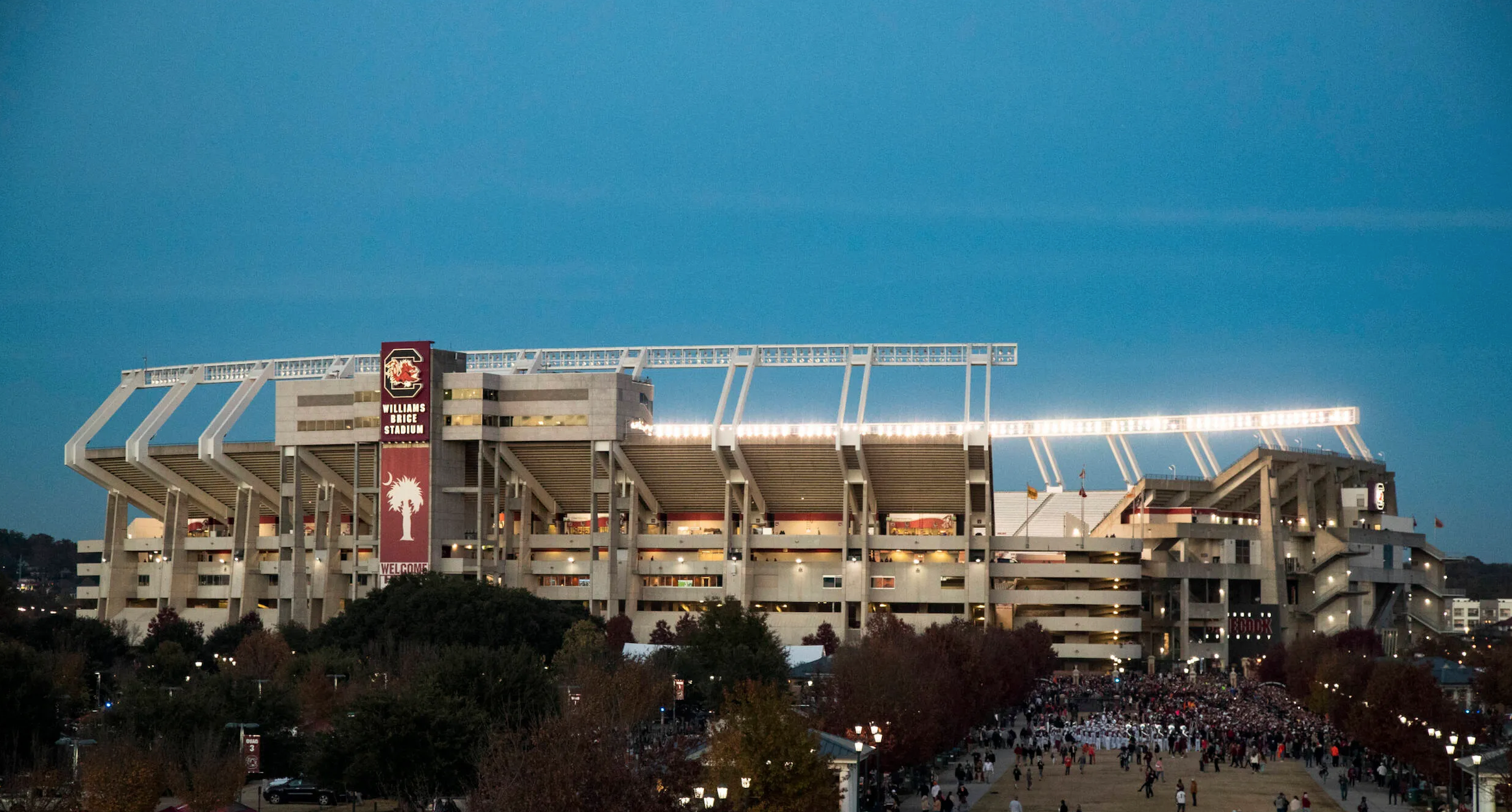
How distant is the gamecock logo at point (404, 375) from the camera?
4882 inches

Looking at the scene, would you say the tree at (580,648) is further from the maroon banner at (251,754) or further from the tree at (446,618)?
the maroon banner at (251,754)

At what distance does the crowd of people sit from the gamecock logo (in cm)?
5192

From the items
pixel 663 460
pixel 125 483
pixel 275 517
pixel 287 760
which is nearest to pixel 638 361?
pixel 663 460

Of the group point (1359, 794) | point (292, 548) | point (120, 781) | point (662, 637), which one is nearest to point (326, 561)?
point (292, 548)

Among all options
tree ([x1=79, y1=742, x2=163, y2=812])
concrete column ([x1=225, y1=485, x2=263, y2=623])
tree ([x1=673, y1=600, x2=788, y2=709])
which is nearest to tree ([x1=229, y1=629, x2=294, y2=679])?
Result: tree ([x1=673, y1=600, x2=788, y2=709])

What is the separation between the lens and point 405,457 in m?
125

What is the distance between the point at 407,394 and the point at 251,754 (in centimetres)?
7633

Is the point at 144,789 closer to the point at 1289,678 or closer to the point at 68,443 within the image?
the point at 1289,678

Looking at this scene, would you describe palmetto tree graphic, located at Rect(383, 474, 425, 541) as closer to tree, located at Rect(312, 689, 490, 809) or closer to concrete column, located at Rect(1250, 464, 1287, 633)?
concrete column, located at Rect(1250, 464, 1287, 633)

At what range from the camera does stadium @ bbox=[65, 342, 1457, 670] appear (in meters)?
124

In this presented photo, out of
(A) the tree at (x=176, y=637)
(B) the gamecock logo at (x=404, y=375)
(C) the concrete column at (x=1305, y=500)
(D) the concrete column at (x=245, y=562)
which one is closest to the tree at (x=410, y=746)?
(A) the tree at (x=176, y=637)

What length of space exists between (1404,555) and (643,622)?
71.3 metres

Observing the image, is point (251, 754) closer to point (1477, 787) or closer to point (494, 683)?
point (494, 683)

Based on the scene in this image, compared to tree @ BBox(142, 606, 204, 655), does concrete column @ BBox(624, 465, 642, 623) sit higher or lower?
higher
